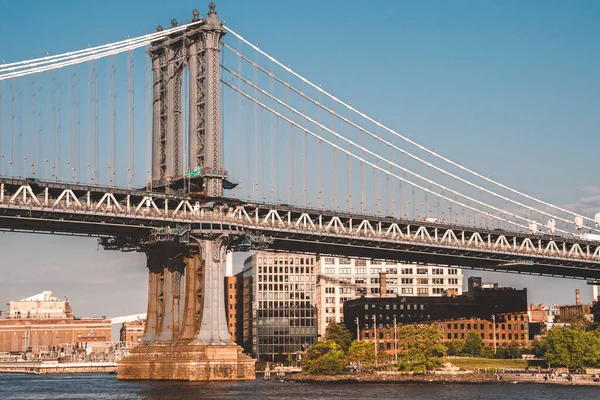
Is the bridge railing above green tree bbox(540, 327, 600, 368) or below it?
above

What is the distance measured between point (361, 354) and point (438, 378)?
2808 cm

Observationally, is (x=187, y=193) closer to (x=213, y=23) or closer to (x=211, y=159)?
(x=211, y=159)

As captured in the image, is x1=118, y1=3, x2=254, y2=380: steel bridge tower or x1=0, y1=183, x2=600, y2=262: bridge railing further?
x1=118, y1=3, x2=254, y2=380: steel bridge tower

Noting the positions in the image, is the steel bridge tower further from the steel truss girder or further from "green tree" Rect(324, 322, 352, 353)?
"green tree" Rect(324, 322, 352, 353)

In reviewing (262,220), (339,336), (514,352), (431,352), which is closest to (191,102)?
(262,220)

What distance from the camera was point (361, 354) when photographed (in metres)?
172

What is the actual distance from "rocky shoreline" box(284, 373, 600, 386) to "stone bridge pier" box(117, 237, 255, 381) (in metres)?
23.1

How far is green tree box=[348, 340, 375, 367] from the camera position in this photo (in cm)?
17175

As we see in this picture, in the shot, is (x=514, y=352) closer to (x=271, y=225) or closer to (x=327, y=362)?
(x=327, y=362)

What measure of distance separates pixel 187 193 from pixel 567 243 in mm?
74879

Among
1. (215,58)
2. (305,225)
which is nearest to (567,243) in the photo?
(305,225)

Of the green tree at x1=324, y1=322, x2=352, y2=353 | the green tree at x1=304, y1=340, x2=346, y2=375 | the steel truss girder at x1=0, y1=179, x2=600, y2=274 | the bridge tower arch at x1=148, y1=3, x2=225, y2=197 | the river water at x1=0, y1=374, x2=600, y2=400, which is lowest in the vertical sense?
the river water at x1=0, y1=374, x2=600, y2=400

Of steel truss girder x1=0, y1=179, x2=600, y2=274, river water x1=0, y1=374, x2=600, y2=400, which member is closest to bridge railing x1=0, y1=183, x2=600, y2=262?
steel truss girder x1=0, y1=179, x2=600, y2=274

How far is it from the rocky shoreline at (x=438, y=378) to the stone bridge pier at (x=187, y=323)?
75.8ft
